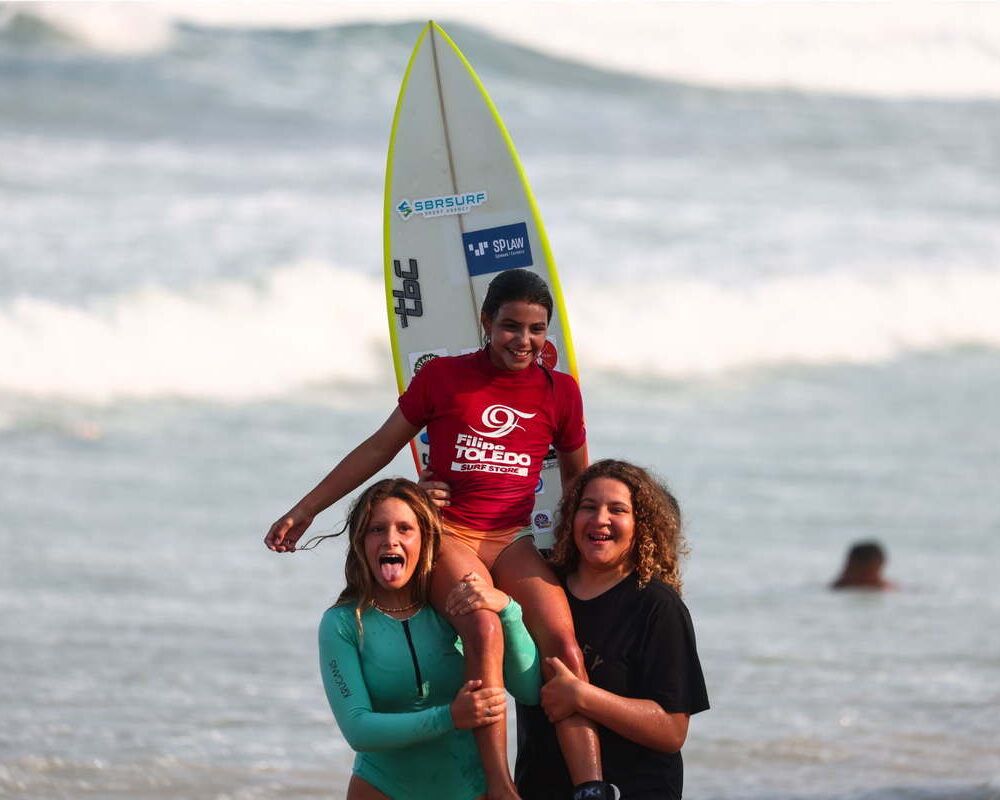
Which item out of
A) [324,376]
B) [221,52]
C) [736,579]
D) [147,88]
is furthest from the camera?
[221,52]

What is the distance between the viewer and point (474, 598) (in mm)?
3131

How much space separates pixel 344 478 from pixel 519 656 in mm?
621

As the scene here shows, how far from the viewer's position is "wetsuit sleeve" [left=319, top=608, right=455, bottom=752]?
3.07 metres

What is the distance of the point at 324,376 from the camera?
45.5 feet

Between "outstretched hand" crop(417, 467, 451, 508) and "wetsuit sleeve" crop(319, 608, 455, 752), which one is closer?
"wetsuit sleeve" crop(319, 608, 455, 752)

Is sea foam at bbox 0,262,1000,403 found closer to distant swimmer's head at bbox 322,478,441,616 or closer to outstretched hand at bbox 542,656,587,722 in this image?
distant swimmer's head at bbox 322,478,441,616

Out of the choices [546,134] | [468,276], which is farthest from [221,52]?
[468,276]

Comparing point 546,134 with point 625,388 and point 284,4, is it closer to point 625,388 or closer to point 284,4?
point 284,4

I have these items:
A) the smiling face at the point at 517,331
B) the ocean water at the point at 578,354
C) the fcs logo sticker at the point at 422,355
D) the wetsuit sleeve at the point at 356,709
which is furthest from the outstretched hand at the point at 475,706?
Result: the ocean water at the point at 578,354

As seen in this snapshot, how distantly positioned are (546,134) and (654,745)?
738 inches

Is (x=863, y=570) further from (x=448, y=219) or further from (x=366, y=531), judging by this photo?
(x=366, y=531)

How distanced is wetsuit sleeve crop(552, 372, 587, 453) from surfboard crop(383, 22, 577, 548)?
3.10 ft

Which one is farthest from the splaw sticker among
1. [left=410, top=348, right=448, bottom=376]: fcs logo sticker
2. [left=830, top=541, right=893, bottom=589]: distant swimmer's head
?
[left=830, top=541, right=893, bottom=589]: distant swimmer's head

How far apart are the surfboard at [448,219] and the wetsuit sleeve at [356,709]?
1505mm
